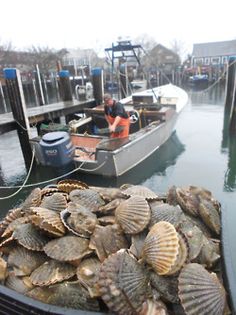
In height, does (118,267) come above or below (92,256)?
above

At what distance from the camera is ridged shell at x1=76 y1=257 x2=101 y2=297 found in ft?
5.95

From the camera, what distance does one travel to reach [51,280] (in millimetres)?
1938

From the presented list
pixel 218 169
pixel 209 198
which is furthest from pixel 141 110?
pixel 209 198

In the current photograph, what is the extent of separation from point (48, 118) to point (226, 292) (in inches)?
315

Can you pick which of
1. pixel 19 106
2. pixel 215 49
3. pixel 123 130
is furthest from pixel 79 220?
pixel 215 49

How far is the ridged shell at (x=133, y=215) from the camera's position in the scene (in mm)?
2227

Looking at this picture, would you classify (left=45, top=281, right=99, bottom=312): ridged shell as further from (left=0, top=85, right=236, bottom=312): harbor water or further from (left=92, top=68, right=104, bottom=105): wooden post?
(left=92, top=68, right=104, bottom=105): wooden post

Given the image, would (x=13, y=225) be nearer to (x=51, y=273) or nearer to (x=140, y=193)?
(x=51, y=273)

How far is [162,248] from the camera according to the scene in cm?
192

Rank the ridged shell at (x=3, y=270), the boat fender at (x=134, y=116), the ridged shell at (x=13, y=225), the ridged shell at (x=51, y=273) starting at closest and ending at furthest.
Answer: the ridged shell at (x=51, y=273) → the ridged shell at (x=3, y=270) → the ridged shell at (x=13, y=225) → the boat fender at (x=134, y=116)

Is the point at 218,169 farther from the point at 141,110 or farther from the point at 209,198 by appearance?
the point at 209,198

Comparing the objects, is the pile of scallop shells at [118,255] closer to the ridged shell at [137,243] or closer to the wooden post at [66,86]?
the ridged shell at [137,243]

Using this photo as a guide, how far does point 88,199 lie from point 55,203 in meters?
0.32

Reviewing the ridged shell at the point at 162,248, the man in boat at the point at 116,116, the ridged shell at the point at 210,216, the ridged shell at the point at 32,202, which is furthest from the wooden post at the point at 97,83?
the ridged shell at the point at 162,248
